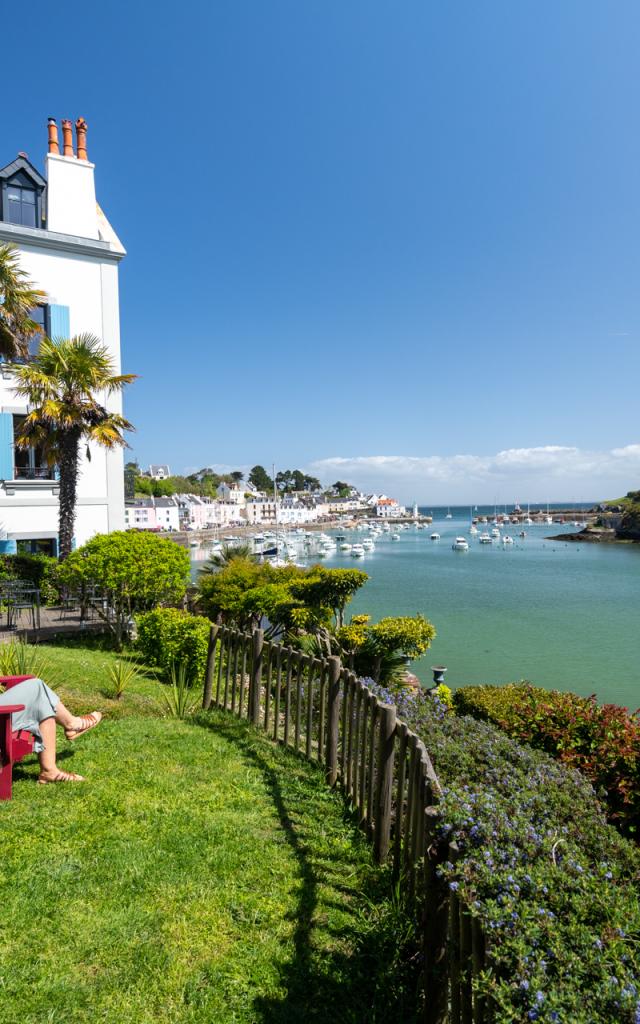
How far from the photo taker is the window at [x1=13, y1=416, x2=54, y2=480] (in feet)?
60.8

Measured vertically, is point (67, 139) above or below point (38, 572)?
above

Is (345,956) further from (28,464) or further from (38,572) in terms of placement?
(28,464)

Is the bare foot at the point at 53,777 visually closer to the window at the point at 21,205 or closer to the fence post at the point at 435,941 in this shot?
the fence post at the point at 435,941

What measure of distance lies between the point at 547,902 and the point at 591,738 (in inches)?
152

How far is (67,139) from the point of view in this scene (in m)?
20.3

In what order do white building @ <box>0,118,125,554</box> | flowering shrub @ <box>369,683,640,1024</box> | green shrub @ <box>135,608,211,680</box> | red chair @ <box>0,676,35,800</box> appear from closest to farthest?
flowering shrub @ <box>369,683,640,1024</box>, red chair @ <box>0,676,35,800</box>, green shrub @ <box>135,608,211,680</box>, white building @ <box>0,118,125,554</box>

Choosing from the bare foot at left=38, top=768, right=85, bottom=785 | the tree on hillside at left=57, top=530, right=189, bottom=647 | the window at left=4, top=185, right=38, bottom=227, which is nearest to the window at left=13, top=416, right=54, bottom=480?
the window at left=4, top=185, right=38, bottom=227

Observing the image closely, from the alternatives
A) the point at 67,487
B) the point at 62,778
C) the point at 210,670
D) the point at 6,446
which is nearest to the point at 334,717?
the point at 62,778

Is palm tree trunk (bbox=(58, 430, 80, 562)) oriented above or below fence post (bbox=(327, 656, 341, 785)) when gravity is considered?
above

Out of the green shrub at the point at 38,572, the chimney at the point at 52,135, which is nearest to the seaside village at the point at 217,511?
the chimney at the point at 52,135

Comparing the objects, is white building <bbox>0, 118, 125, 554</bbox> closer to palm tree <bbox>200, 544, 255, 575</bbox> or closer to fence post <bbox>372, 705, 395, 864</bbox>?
palm tree <bbox>200, 544, 255, 575</bbox>

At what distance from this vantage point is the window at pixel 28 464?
18.5 meters

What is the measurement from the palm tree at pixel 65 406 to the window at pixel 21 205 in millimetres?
6102

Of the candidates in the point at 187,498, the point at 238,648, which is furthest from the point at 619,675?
the point at 187,498
